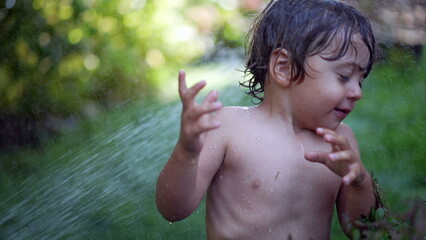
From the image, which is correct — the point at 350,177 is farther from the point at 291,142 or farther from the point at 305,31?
the point at 305,31

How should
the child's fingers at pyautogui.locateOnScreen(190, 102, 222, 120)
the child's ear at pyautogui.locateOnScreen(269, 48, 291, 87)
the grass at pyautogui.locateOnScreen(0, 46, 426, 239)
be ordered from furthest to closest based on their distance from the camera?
the grass at pyautogui.locateOnScreen(0, 46, 426, 239), the child's ear at pyautogui.locateOnScreen(269, 48, 291, 87), the child's fingers at pyautogui.locateOnScreen(190, 102, 222, 120)

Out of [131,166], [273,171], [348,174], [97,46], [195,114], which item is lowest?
[131,166]

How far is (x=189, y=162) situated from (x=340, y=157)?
42cm

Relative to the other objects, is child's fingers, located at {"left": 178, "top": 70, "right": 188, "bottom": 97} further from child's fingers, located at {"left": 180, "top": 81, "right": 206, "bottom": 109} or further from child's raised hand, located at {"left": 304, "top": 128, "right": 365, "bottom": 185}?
child's raised hand, located at {"left": 304, "top": 128, "right": 365, "bottom": 185}

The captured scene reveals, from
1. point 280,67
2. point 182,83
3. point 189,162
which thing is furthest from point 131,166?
point 182,83

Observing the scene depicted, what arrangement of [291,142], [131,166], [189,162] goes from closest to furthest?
1. [189,162]
2. [291,142]
3. [131,166]

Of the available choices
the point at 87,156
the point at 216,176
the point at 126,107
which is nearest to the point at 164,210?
the point at 216,176

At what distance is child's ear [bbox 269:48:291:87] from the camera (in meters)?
2.50

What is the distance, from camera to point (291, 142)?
2496 mm

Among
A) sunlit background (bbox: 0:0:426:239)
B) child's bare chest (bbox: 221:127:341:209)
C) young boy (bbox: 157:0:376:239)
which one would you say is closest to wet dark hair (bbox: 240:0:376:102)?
young boy (bbox: 157:0:376:239)

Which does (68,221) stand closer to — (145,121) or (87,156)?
(87,156)

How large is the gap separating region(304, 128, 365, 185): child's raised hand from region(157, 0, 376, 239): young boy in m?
0.18

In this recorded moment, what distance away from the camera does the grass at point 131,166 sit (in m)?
4.04

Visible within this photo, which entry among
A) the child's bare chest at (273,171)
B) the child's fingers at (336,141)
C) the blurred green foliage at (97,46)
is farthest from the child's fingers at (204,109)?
the blurred green foliage at (97,46)
